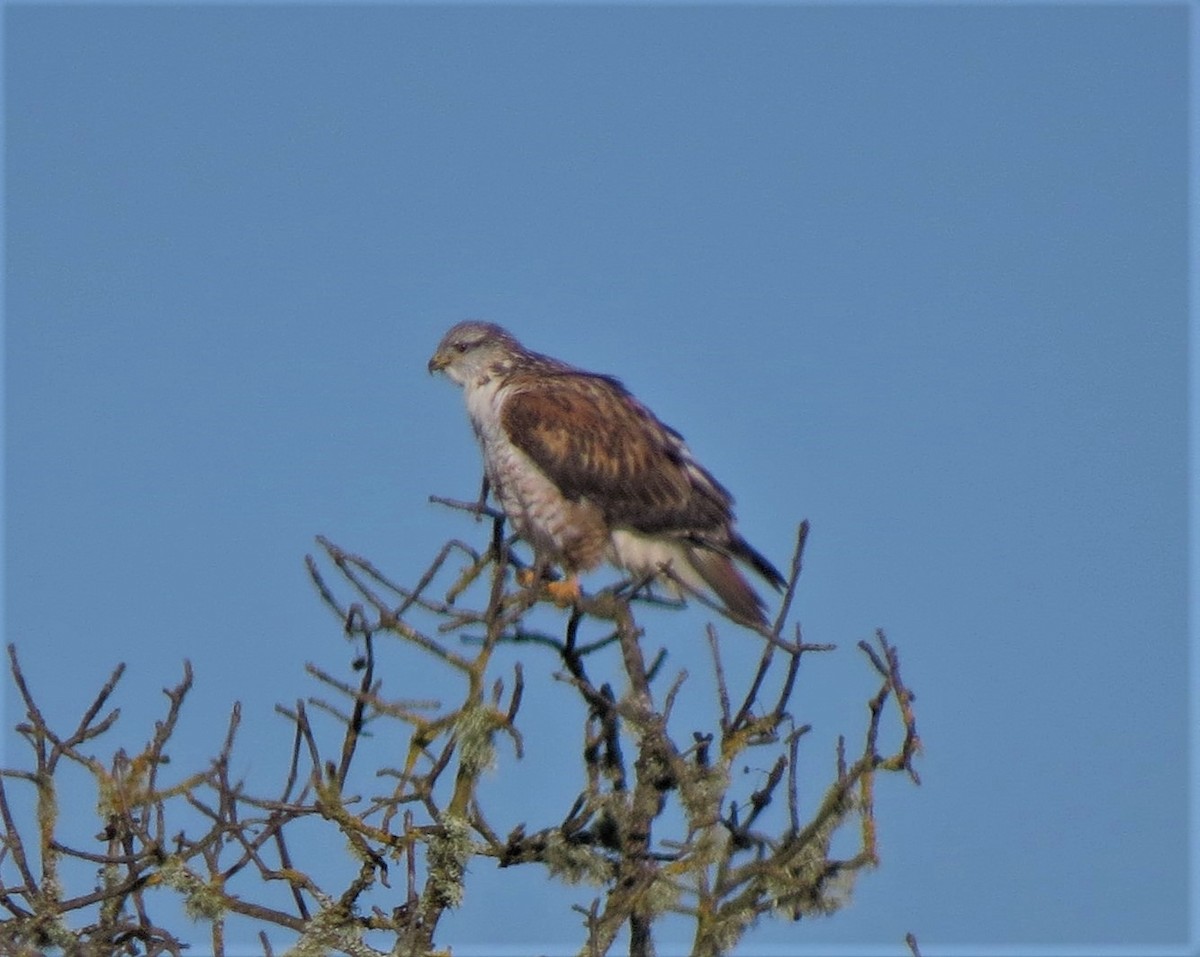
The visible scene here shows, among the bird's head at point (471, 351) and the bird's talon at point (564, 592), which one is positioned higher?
the bird's head at point (471, 351)

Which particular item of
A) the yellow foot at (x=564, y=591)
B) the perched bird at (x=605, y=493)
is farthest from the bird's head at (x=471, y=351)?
the yellow foot at (x=564, y=591)

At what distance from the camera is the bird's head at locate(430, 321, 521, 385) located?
8.56 metres

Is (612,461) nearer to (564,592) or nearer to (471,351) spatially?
(564,592)

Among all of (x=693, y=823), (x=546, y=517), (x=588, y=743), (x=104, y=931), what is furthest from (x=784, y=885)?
(x=546, y=517)

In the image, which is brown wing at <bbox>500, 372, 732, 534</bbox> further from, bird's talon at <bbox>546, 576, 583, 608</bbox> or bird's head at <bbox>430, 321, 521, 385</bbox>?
bird's talon at <bbox>546, 576, 583, 608</bbox>

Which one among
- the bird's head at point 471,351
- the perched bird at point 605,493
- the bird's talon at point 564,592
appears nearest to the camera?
the bird's talon at point 564,592

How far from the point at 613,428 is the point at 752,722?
154 inches

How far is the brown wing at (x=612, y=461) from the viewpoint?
785 cm

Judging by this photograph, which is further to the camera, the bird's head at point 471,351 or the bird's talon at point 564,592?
the bird's head at point 471,351

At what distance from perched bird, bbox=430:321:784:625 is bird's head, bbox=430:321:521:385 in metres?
0.41

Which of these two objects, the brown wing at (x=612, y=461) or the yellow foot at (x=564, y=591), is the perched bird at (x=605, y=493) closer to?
the brown wing at (x=612, y=461)

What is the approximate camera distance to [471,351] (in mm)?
8617

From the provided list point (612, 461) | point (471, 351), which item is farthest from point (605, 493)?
point (471, 351)

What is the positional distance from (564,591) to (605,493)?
82 centimetres
